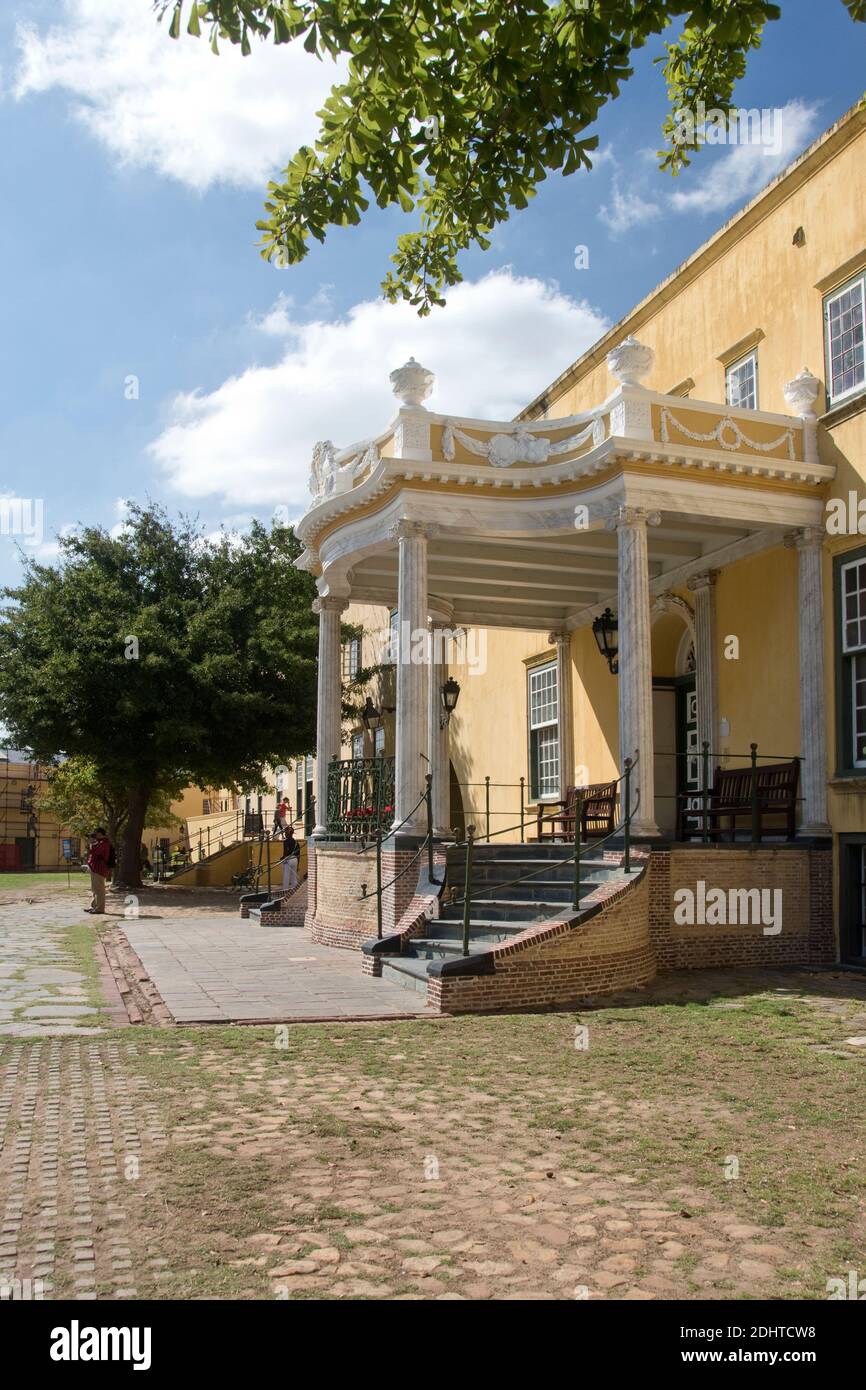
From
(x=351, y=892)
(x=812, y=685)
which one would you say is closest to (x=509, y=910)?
(x=351, y=892)

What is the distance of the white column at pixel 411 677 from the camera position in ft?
42.7

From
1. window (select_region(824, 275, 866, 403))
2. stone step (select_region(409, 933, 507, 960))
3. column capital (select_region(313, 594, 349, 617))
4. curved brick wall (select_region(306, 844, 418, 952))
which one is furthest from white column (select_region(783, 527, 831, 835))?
column capital (select_region(313, 594, 349, 617))

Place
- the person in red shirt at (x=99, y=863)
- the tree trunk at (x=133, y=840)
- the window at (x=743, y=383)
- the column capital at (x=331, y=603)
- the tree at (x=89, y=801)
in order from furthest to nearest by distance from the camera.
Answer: the tree at (x=89, y=801), the tree trunk at (x=133, y=840), the person in red shirt at (x=99, y=863), the column capital at (x=331, y=603), the window at (x=743, y=383)

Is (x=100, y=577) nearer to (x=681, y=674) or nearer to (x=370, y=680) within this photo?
(x=370, y=680)

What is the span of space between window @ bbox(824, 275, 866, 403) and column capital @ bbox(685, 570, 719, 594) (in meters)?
2.80

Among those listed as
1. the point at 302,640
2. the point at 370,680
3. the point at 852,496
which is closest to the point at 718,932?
the point at 852,496

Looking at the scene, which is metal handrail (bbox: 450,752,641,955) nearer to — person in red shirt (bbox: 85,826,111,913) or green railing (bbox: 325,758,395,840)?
green railing (bbox: 325,758,395,840)

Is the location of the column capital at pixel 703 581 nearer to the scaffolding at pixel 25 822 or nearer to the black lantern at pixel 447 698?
the black lantern at pixel 447 698

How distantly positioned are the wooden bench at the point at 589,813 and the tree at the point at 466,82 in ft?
33.2

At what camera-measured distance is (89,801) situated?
42562 millimetres

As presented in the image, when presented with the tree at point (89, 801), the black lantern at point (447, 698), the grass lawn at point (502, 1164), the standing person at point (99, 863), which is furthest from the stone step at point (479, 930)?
the tree at point (89, 801)

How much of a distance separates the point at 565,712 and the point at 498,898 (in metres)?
7.30

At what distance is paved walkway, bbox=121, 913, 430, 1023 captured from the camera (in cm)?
944

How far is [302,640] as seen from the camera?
2669 centimetres
